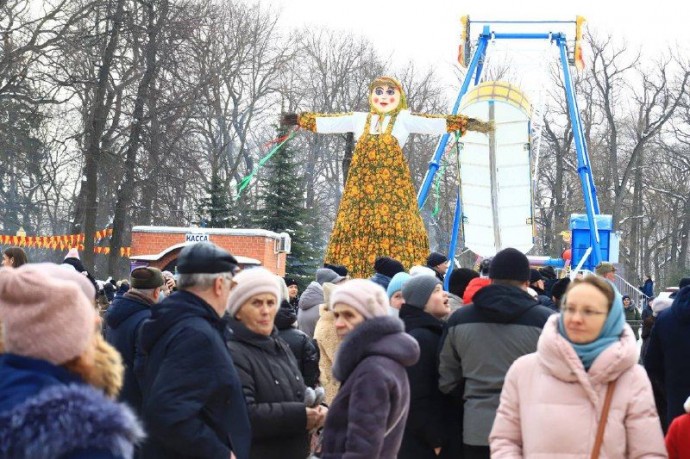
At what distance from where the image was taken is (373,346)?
18.4 feet

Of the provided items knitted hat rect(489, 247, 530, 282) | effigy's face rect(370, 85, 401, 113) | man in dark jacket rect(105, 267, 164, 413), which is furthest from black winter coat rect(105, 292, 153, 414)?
effigy's face rect(370, 85, 401, 113)

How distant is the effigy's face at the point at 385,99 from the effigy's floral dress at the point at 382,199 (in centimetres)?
10

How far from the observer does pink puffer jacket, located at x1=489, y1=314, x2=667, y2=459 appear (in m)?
5.01

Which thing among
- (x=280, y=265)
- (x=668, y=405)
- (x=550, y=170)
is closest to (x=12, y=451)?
(x=668, y=405)

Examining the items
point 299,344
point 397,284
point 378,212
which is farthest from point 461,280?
point 378,212

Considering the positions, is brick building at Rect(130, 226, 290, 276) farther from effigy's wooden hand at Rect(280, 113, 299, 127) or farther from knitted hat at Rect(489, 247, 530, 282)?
knitted hat at Rect(489, 247, 530, 282)

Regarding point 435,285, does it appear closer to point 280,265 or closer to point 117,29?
point 117,29

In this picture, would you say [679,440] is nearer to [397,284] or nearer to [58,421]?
[58,421]

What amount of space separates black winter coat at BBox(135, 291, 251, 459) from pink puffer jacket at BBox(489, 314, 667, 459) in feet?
3.81

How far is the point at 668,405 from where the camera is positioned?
7.40 meters

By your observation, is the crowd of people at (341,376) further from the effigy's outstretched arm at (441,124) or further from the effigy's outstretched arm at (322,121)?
the effigy's outstretched arm at (322,121)

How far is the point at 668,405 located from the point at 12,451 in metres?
4.99

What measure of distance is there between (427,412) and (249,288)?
4.38 feet

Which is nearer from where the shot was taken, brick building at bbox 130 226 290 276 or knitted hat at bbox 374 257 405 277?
knitted hat at bbox 374 257 405 277
